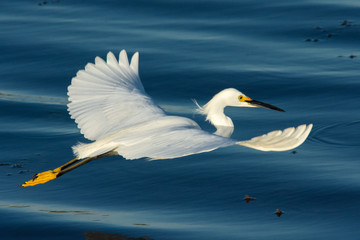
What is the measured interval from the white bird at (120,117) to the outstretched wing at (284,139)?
67cm

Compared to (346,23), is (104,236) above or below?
below

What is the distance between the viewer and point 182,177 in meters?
7.00

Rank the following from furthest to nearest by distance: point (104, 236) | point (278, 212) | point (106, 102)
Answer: point (106, 102), point (278, 212), point (104, 236)

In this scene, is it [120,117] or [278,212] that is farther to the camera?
[120,117]

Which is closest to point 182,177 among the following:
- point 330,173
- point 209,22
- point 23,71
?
point 330,173

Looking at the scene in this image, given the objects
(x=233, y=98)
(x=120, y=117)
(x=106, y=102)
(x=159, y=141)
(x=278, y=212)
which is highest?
(x=233, y=98)

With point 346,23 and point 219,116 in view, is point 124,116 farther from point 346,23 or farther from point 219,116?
point 346,23

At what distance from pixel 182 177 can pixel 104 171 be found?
78cm

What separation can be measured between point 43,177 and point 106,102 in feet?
2.89

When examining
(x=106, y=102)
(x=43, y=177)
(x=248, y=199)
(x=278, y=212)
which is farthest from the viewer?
(x=106, y=102)

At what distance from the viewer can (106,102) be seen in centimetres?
Result: 685

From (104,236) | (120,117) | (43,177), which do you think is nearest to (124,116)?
(120,117)

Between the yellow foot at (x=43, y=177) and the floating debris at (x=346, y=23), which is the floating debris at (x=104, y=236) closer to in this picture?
the yellow foot at (x=43, y=177)

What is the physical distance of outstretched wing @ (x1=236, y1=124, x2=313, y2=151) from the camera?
4898mm
